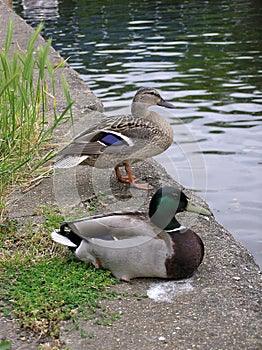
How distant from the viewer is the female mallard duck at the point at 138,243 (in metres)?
3.62

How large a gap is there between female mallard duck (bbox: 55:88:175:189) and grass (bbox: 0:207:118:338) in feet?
2.39

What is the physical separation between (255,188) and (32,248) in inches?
118

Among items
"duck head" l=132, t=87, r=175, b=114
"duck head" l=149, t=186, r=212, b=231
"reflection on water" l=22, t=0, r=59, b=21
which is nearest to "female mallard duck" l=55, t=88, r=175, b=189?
"duck head" l=132, t=87, r=175, b=114

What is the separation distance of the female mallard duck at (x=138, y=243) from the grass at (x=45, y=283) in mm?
109

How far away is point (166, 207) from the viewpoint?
3.81 m

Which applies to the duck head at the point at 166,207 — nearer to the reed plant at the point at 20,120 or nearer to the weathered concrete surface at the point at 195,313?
the weathered concrete surface at the point at 195,313

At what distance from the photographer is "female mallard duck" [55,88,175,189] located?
15.6ft

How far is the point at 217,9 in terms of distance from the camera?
1580cm

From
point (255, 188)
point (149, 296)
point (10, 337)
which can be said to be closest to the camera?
point (10, 337)

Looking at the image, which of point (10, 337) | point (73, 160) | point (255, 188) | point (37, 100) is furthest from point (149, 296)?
point (255, 188)

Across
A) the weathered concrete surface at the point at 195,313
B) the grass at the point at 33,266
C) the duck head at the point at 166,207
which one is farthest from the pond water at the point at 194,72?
the grass at the point at 33,266

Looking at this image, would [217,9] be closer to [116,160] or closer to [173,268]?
[116,160]

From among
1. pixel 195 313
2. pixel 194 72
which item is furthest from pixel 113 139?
pixel 194 72

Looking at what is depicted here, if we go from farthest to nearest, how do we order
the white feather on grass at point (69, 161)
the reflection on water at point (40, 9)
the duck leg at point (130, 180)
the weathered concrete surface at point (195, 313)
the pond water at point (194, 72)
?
1. the reflection on water at point (40, 9)
2. the pond water at point (194, 72)
3. the duck leg at point (130, 180)
4. the white feather on grass at point (69, 161)
5. the weathered concrete surface at point (195, 313)
